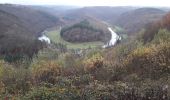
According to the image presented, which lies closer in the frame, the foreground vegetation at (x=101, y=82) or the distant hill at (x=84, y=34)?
Answer: the foreground vegetation at (x=101, y=82)

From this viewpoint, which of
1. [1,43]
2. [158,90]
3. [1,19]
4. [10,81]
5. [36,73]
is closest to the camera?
[158,90]

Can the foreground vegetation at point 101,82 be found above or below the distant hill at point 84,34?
above

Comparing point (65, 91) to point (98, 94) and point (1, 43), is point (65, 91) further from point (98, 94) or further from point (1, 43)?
point (1, 43)

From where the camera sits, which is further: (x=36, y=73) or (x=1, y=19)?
(x=1, y=19)

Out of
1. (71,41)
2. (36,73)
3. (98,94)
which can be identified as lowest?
(71,41)

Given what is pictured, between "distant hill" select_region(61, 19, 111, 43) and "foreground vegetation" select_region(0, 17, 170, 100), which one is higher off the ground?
"foreground vegetation" select_region(0, 17, 170, 100)

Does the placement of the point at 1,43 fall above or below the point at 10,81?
below

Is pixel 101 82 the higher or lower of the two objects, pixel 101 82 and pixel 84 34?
the higher

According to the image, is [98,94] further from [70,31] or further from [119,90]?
[70,31]

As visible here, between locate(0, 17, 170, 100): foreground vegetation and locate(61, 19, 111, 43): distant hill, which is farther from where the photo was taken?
locate(61, 19, 111, 43): distant hill

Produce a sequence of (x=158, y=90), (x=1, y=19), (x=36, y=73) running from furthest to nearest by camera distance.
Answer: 1. (x=1, y=19)
2. (x=36, y=73)
3. (x=158, y=90)

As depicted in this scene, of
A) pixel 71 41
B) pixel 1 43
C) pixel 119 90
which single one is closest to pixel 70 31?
pixel 71 41
